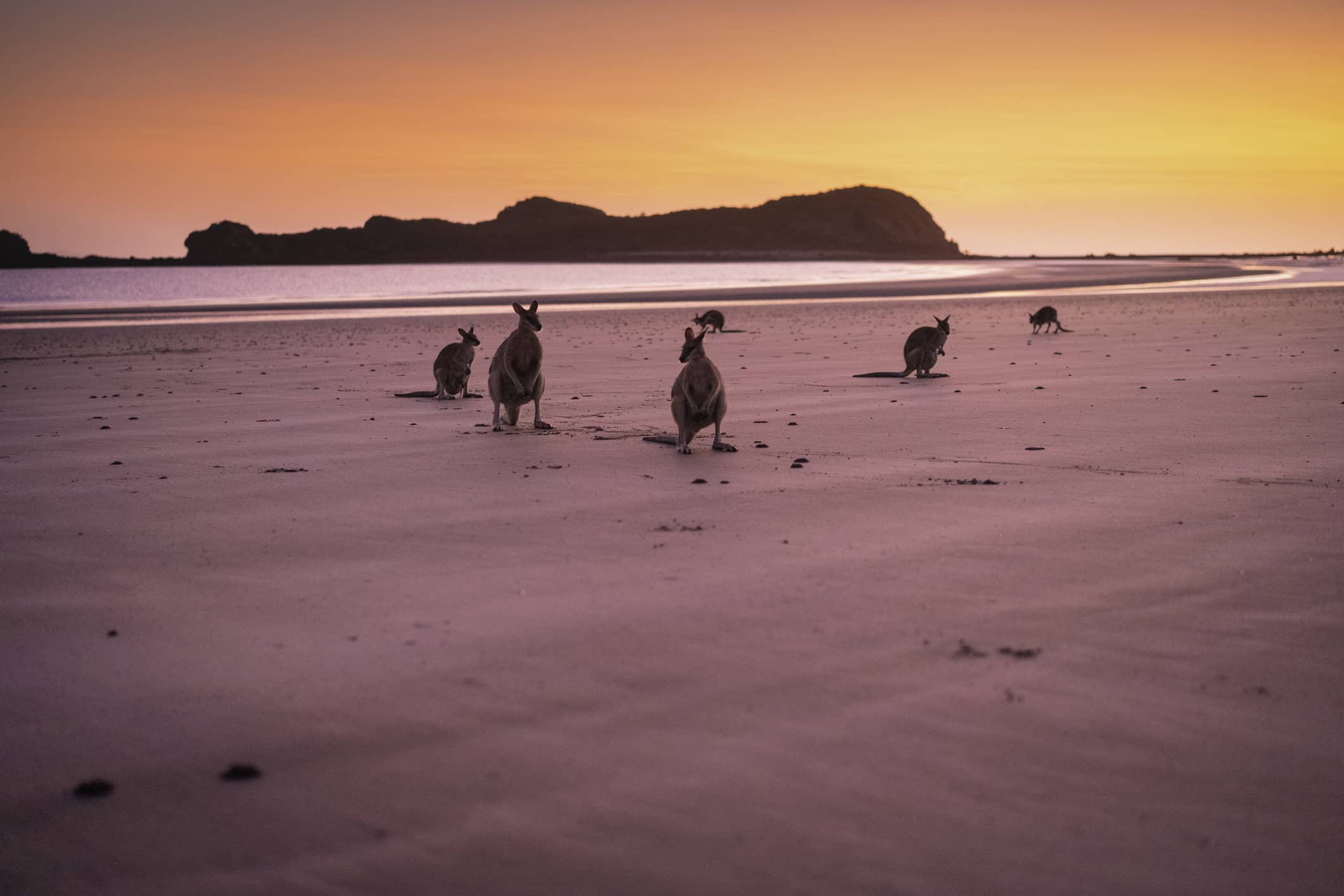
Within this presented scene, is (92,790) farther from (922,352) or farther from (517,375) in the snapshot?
(922,352)

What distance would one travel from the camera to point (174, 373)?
48.5ft

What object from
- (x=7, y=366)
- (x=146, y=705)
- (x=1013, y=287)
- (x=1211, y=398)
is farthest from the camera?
(x=1013, y=287)

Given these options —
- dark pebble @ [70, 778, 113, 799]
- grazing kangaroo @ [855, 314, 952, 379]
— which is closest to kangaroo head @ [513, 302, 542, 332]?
grazing kangaroo @ [855, 314, 952, 379]

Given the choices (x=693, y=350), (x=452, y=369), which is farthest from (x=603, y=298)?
(x=693, y=350)

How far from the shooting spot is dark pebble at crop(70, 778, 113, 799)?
117 inches

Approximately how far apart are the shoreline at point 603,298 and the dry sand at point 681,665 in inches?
1014

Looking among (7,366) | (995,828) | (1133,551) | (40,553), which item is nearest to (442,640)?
(995,828)

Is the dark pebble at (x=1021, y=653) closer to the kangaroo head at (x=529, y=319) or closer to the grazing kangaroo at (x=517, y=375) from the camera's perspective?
the grazing kangaroo at (x=517, y=375)

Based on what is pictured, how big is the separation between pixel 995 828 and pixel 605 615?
186 cm

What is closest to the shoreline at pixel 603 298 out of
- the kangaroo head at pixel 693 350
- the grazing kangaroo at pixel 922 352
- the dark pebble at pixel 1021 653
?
the grazing kangaroo at pixel 922 352

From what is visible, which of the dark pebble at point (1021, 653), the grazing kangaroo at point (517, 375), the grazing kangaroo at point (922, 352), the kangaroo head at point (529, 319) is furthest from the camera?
the grazing kangaroo at point (922, 352)

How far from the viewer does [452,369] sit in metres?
11.3

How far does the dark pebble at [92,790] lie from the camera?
2.96m

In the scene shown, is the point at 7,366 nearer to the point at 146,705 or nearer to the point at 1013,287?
the point at 146,705
